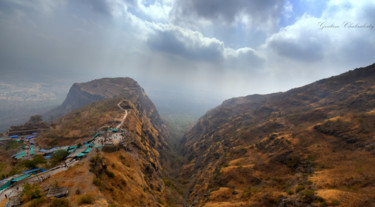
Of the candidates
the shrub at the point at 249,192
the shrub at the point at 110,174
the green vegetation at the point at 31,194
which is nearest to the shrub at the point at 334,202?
the shrub at the point at 249,192

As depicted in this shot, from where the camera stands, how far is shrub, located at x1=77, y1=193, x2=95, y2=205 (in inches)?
696

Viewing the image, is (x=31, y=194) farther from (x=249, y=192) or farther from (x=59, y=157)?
(x=249, y=192)

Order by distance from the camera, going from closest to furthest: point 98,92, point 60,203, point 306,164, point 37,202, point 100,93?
point 60,203, point 37,202, point 306,164, point 100,93, point 98,92

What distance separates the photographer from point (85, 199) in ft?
59.1

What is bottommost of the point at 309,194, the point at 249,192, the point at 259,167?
the point at 249,192

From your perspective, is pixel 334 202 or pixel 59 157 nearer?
pixel 334 202

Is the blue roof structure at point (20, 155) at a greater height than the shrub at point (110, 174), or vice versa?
the blue roof structure at point (20, 155)

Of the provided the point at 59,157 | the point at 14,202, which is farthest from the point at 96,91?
the point at 14,202

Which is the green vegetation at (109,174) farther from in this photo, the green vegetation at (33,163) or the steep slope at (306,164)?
the steep slope at (306,164)

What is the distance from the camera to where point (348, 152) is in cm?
3036

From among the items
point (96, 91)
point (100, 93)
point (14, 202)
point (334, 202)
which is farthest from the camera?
point (96, 91)

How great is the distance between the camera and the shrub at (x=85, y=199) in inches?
696

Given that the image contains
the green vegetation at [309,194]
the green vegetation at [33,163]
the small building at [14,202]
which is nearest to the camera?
the small building at [14,202]

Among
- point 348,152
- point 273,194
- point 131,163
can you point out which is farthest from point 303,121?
point 131,163
